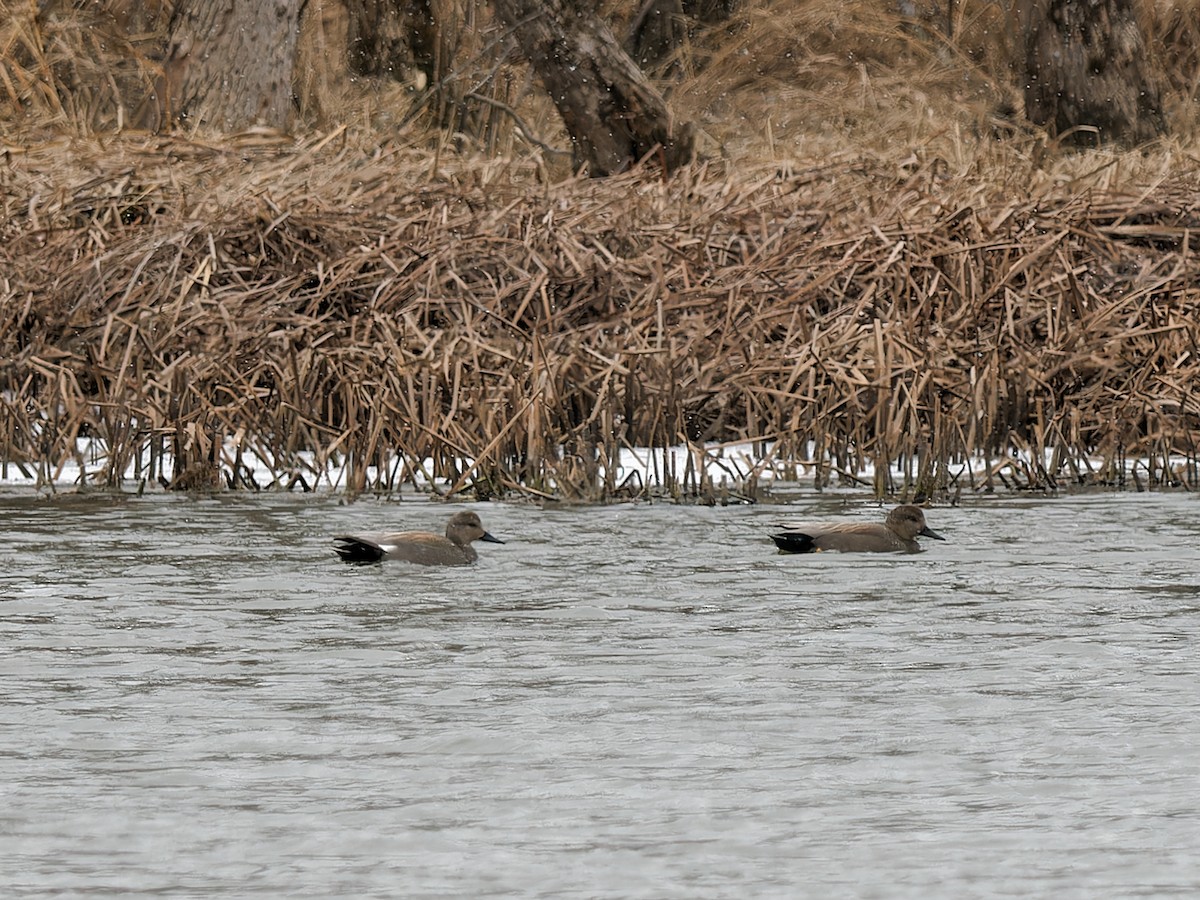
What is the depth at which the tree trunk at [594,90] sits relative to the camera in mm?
16844

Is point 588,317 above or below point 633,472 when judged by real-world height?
above

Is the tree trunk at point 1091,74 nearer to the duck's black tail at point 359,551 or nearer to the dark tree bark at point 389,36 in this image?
the dark tree bark at point 389,36

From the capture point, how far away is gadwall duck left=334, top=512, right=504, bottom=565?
8.95m

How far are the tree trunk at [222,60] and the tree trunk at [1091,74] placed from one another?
5302 millimetres

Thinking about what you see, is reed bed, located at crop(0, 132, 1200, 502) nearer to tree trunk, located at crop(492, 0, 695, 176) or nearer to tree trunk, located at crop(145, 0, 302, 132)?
tree trunk, located at crop(492, 0, 695, 176)

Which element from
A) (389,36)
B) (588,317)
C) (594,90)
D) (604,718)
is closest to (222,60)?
(594,90)

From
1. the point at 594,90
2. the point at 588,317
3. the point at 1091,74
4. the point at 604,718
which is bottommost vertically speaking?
the point at 604,718

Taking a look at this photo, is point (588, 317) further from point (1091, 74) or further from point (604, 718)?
point (604, 718)

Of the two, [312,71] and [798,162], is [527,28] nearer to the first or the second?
[798,162]

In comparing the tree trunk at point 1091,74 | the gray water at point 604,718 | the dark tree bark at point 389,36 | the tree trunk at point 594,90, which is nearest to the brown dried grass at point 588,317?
the tree trunk at point 594,90

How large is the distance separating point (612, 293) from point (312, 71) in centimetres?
805

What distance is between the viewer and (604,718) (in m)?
6.07

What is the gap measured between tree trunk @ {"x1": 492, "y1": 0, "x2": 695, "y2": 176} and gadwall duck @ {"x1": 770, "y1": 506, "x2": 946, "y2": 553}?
7.64 metres

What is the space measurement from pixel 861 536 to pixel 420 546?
1.52 metres
